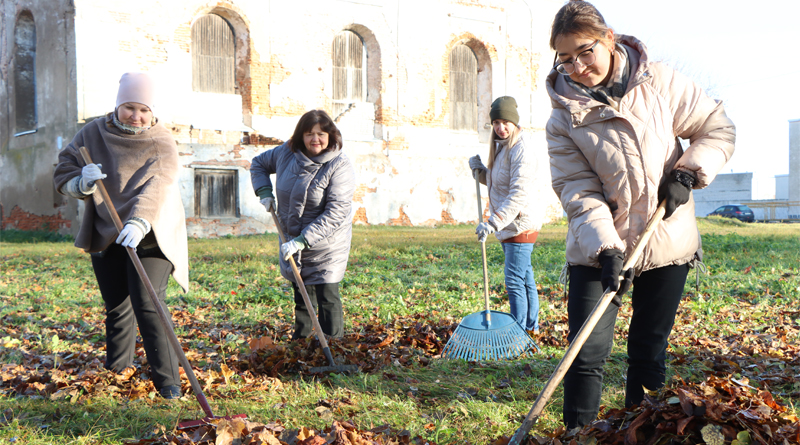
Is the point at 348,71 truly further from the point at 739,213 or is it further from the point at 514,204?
the point at 739,213

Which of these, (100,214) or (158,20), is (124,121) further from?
(158,20)

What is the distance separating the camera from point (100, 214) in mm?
3645

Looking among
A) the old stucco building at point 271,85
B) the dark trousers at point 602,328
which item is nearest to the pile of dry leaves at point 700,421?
the dark trousers at point 602,328

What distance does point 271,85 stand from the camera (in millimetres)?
17328

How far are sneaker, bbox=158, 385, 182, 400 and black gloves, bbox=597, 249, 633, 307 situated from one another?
8.12ft

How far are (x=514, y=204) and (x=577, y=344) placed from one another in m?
2.52

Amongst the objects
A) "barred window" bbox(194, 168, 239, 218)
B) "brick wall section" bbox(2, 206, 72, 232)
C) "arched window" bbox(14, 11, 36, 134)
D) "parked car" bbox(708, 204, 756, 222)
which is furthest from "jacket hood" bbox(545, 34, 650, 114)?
"parked car" bbox(708, 204, 756, 222)

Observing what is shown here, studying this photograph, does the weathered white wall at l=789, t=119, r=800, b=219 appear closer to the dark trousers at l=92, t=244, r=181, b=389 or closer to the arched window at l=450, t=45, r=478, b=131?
the arched window at l=450, t=45, r=478, b=131

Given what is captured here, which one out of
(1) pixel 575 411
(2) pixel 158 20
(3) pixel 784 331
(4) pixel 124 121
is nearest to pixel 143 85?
(4) pixel 124 121

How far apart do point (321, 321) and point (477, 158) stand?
2.10m

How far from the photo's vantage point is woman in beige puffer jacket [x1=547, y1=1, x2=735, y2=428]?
8.57 feet

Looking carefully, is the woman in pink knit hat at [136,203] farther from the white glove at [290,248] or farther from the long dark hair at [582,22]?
the long dark hair at [582,22]

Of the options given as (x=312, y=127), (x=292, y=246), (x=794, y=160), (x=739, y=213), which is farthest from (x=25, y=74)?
(x=794, y=160)

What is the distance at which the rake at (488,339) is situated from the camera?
4672 mm
